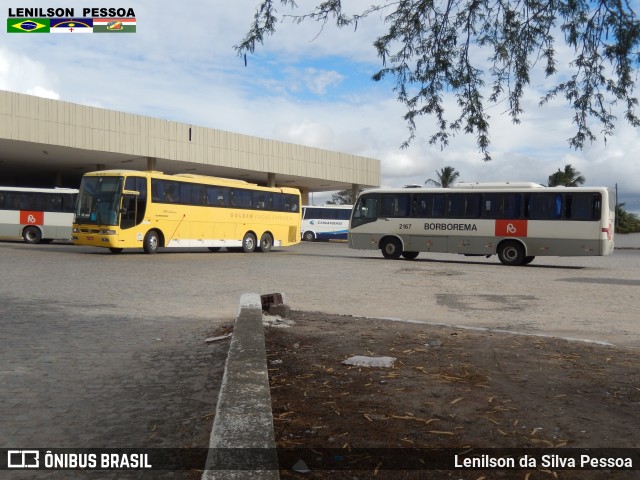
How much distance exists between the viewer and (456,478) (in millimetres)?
3080

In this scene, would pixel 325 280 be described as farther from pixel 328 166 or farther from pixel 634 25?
pixel 328 166

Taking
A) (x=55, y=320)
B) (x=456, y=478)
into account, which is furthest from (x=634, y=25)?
(x=55, y=320)

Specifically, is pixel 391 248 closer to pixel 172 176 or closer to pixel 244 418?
pixel 172 176

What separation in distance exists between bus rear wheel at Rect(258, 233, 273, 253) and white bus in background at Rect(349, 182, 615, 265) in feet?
17.8

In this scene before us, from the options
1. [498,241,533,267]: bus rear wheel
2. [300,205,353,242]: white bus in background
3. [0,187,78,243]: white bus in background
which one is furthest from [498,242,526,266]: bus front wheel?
[300,205,353,242]: white bus in background

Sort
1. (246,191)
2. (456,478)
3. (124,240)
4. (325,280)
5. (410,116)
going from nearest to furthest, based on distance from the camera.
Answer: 1. (456,478)
2. (410,116)
3. (325,280)
4. (124,240)
5. (246,191)

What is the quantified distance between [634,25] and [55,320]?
753 centimetres

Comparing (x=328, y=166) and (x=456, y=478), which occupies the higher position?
(x=328, y=166)

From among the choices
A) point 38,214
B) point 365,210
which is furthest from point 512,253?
point 38,214

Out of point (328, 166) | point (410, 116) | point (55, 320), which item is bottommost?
point (55, 320)

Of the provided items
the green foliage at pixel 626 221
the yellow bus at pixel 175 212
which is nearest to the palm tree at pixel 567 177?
the green foliage at pixel 626 221

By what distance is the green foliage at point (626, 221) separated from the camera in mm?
73431

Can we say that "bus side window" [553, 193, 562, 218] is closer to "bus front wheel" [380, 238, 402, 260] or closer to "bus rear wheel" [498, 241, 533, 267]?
"bus rear wheel" [498, 241, 533, 267]

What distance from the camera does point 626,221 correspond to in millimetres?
75125
